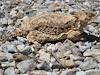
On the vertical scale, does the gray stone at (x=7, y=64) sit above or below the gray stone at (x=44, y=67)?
above

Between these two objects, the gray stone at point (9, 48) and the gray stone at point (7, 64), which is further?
the gray stone at point (9, 48)

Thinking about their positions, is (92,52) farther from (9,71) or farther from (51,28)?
(9,71)

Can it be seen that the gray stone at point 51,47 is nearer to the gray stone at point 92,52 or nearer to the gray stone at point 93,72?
the gray stone at point 92,52

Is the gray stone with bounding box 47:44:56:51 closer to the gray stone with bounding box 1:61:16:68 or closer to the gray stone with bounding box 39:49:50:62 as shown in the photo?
the gray stone with bounding box 39:49:50:62

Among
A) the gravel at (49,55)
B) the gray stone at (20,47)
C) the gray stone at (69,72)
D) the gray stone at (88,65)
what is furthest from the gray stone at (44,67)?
the gray stone at (20,47)

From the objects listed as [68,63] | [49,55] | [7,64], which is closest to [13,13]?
[49,55]

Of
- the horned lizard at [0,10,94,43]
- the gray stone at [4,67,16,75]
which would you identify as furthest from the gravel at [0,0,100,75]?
the horned lizard at [0,10,94,43]
